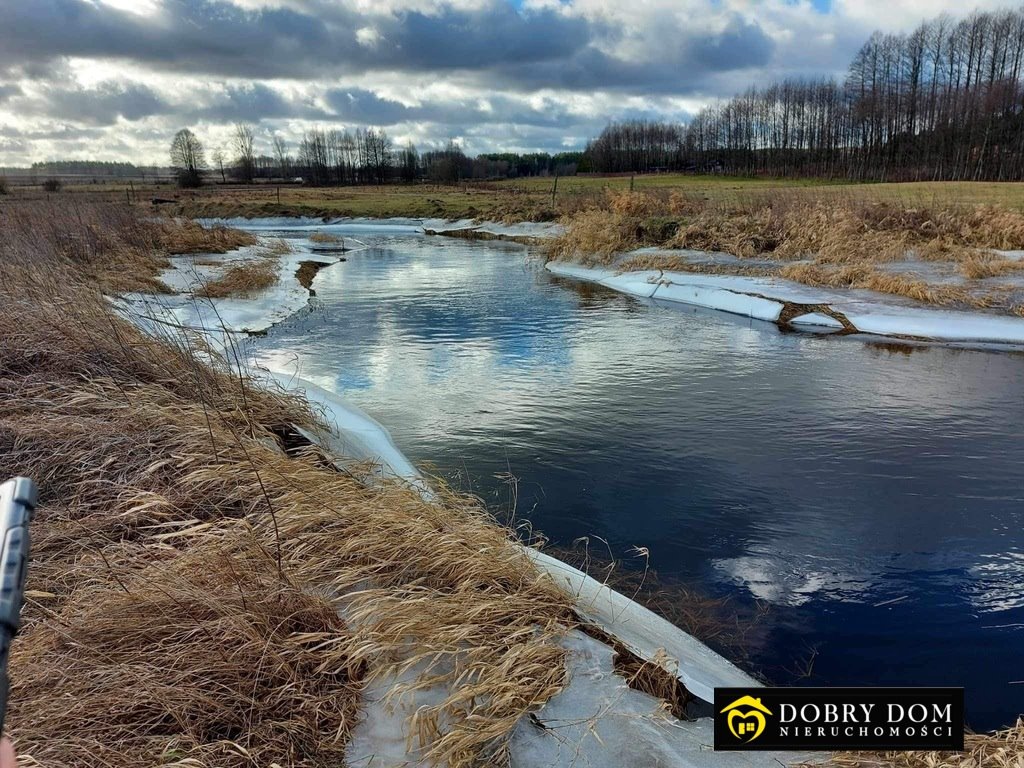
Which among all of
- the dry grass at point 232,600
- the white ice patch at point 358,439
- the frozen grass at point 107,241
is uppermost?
the frozen grass at point 107,241

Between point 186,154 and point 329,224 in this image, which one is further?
point 186,154

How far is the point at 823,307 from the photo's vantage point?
12.7 metres

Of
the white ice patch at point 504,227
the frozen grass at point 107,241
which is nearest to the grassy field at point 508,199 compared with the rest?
the white ice patch at point 504,227

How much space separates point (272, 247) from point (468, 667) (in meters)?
23.5

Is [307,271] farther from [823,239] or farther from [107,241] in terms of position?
[823,239]

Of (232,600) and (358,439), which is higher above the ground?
(232,600)

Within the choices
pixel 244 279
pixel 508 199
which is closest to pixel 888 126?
pixel 508 199

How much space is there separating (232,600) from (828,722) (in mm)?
2653

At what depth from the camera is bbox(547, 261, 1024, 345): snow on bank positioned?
1113 centimetres

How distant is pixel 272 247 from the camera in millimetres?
23938

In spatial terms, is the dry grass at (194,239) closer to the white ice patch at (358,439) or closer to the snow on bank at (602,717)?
the white ice patch at (358,439)

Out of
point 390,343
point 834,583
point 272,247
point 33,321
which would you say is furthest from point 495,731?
point 272,247

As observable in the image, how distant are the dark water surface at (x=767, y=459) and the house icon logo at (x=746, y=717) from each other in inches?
37.2

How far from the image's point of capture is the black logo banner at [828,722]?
273 cm
